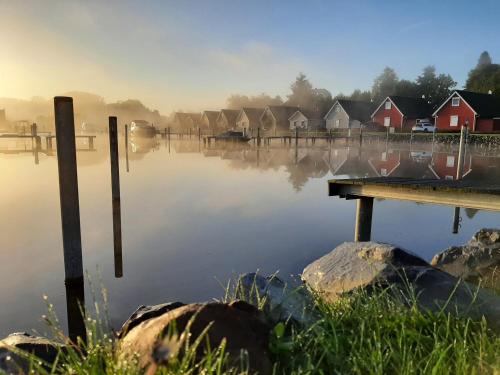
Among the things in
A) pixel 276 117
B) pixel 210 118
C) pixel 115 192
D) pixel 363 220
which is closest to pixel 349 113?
pixel 276 117

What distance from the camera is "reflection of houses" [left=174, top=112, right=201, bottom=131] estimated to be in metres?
97.8

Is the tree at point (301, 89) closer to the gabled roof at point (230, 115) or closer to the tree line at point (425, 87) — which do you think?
the tree line at point (425, 87)

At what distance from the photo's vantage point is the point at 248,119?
74125mm

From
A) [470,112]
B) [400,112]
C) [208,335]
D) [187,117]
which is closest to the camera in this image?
[208,335]

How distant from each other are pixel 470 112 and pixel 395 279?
167 feet

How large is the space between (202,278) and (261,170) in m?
18.5

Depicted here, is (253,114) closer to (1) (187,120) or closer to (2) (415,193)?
(1) (187,120)

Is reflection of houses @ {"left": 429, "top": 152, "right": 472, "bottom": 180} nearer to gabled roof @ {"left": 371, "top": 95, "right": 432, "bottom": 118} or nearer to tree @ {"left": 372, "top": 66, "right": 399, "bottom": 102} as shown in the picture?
gabled roof @ {"left": 371, "top": 95, "right": 432, "bottom": 118}

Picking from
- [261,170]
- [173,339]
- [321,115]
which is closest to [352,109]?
[321,115]

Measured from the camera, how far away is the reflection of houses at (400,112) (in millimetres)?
58469

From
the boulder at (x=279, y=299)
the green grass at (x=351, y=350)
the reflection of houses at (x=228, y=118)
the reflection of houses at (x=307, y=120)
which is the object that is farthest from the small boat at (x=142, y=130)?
the green grass at (x=351, y=350)

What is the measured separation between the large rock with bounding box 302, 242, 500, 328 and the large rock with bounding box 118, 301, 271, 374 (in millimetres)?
1875

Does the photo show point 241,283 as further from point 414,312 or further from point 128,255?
point 128,255

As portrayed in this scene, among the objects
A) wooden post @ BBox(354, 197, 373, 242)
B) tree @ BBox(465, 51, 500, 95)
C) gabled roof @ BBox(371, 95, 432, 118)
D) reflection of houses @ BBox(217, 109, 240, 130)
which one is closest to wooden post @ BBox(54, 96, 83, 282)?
wooden post @ BBox(354, 197, 373, 242)
